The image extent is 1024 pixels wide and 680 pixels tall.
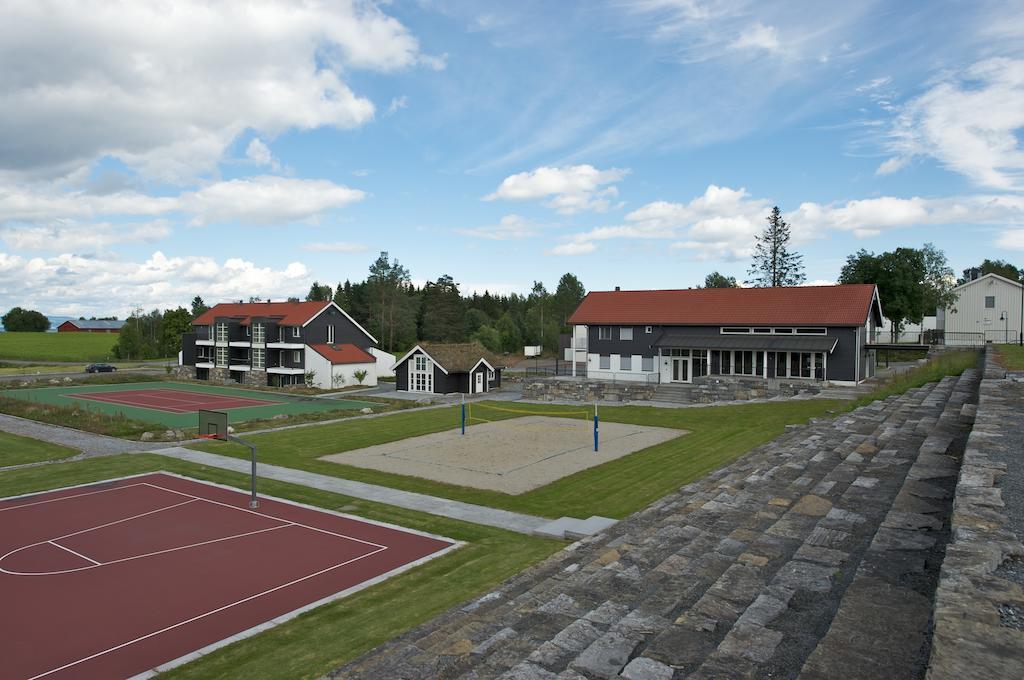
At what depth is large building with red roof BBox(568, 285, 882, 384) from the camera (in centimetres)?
4088

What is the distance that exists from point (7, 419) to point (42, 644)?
1294 inches

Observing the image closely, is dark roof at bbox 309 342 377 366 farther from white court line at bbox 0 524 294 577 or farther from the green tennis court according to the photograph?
white court line at bbox 0 524 294 577

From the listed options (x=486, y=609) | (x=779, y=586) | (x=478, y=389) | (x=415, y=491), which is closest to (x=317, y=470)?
(x=415, y=491)

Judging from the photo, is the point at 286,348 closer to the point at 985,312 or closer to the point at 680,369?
the point at 680,369

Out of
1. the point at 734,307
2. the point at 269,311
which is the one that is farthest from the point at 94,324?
the point at 734,307

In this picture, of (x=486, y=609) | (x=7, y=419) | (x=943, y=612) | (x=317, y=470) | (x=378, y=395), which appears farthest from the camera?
(x=378, y=395)

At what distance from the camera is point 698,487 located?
16.1m

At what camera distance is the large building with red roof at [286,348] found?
184 feet

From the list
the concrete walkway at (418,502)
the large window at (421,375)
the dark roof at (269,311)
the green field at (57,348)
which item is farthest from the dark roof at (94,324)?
the concrete walkway at (418,502)

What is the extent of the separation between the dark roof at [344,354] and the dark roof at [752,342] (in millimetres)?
27031

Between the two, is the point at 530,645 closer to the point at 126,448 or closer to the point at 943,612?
the point at 943,612

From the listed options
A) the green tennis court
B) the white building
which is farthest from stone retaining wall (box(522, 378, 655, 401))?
the white building

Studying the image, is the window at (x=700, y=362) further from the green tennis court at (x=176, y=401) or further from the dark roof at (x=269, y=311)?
the dark roof at (x=269, y=311)

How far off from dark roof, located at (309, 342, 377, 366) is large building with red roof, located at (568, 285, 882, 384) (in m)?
20.7
